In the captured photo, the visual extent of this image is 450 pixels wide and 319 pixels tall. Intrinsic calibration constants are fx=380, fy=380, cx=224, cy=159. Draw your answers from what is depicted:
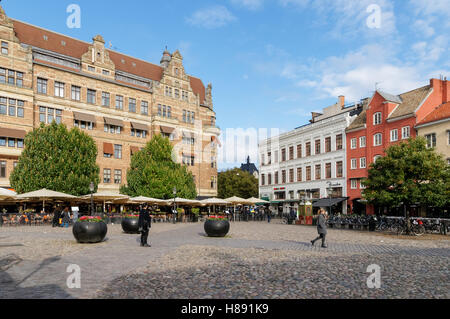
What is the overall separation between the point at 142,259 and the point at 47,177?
86.6 ft

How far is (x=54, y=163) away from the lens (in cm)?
3544

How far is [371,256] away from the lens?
13352 mm

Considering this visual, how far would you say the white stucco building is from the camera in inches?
1839

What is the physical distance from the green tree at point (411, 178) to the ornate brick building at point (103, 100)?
30878 mm

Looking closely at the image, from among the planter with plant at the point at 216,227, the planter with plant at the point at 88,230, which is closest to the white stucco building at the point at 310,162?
the planter with plant at the point at 216,227

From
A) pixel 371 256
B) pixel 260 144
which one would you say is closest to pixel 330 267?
pixel 371 256

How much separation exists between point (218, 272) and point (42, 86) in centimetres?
3768

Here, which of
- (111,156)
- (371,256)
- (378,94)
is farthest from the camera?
(111,156)

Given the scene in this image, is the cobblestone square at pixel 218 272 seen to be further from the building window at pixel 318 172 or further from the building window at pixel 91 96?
the building window at pixel 318 172

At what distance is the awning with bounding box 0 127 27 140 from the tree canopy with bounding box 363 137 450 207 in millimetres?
32045

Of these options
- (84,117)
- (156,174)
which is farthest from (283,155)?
(84,117)

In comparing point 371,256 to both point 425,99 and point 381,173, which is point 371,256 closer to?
point 381,173

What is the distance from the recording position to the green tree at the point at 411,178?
23625 millimetres
